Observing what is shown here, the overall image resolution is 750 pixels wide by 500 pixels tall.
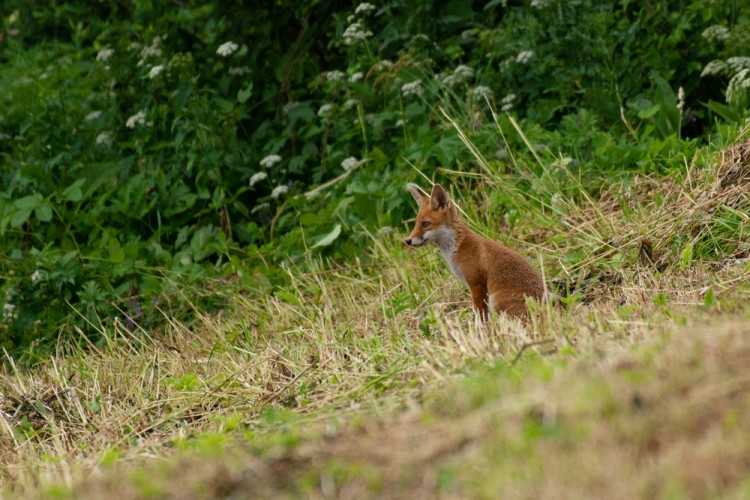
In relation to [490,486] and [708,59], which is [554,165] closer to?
[708,59]

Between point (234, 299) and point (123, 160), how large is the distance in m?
2.92

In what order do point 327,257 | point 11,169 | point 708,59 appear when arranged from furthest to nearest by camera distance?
point 11,169
point 708,59
point 327,257

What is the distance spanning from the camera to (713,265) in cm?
547

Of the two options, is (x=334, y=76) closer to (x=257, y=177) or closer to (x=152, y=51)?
(x=257, y=177)

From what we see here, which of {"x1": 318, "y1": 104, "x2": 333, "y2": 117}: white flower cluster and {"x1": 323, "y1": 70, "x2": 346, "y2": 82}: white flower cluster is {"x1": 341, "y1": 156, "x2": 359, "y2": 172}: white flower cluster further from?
{"x1": 323, "y1": 70, "x2": 346, "y2": 82}: white flower cluster

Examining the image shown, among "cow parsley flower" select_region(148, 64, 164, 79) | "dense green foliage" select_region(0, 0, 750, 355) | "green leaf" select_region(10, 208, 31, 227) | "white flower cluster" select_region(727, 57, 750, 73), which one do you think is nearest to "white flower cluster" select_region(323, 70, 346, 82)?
"dense green foliage" select_region(0, 0, 750, 355)

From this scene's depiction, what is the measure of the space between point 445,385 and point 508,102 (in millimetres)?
5096

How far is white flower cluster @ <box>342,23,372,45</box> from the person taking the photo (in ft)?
28.2

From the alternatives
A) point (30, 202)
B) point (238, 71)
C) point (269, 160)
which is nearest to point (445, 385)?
point (269, 160)

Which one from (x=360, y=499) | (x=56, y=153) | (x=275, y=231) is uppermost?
(x=360, y=499)

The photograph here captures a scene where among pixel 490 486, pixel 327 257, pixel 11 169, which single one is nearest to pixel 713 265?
pixel 327 257

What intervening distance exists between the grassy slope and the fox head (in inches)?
13.8

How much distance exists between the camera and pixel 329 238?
24.7ft

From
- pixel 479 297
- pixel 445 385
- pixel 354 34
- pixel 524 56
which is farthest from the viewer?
pixel 354 34
